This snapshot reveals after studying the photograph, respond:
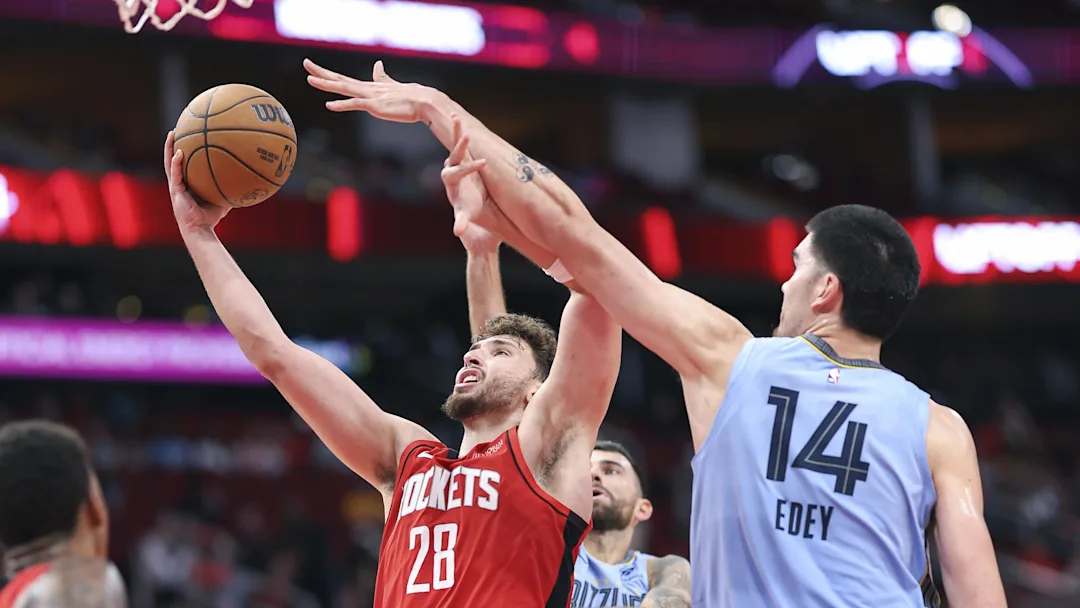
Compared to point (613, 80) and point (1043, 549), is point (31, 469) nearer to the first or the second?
point (1043, 549)

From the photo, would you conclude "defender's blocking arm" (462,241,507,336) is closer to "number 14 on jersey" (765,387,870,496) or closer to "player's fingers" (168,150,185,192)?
"player's fingers" (168,150,185,192)

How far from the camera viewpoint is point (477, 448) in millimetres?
4008

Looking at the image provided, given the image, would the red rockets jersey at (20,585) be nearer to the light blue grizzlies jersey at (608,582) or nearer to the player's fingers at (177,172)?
the player's fingers at (177,172)

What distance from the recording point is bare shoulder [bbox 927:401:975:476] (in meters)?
2.99

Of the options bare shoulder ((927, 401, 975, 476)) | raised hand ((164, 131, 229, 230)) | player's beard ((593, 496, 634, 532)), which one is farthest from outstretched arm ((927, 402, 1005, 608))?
raised hand ((164, 131, 229, 230))

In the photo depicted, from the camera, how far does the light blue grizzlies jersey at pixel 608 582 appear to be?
4.54m

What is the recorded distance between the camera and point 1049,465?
1805 cm

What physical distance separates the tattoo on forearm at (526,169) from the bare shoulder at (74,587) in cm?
137

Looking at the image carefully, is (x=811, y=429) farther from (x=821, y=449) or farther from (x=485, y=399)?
(x=485, y=399)

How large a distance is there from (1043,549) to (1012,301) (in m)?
7.31

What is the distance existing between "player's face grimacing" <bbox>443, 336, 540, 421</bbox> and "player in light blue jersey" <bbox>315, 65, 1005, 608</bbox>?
107cm

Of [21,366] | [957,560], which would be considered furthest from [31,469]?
→ [21,366]

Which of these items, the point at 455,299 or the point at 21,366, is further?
the point at 455,299

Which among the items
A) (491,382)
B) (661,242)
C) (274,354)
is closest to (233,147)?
(274,354)
